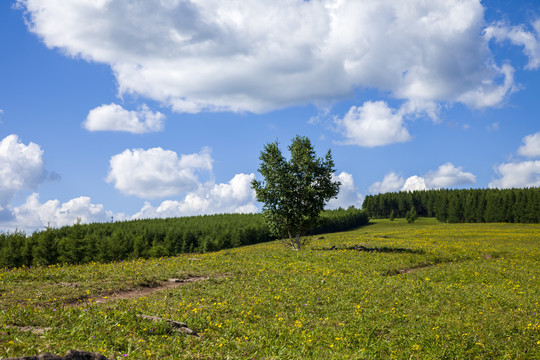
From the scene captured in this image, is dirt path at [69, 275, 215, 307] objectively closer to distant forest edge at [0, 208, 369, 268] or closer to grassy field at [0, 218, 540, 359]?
grassy field at [0, 218, 540, 359]

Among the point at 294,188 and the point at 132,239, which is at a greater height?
the point at 294,188

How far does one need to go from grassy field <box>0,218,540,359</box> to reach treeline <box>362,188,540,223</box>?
412 ft

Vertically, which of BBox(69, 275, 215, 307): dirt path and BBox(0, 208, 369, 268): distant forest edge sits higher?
BBox(69, 275, 215, 307): dirt path

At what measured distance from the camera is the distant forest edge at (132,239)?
5667cm

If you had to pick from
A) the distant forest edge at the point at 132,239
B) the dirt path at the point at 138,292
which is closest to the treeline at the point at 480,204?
the distant forest edge at the point at 132,239

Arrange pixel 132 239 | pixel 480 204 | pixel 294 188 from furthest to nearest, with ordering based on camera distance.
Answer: pixel 480 204 < pixel 132 239 < pixel 294 188

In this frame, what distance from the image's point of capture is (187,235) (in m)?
117

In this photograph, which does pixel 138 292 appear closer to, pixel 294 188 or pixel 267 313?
pixel 267 313

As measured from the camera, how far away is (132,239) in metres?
87.7

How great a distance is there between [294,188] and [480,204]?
132065 millimetres

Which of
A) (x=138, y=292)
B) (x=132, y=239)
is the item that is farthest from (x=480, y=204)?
(x=138, y=292)

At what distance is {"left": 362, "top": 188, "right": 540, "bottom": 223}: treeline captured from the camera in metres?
128

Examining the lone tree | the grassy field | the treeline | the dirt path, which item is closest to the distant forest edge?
the lone tree

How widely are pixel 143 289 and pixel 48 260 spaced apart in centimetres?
4756
